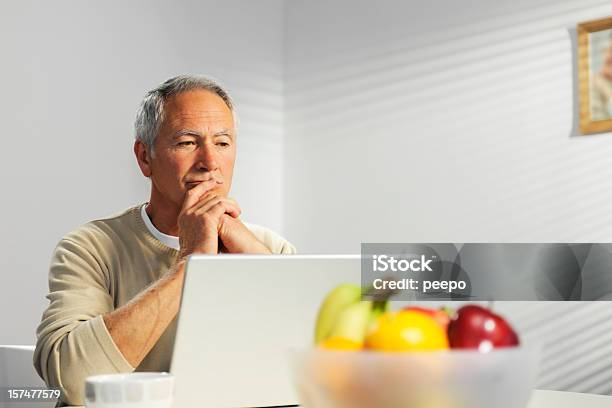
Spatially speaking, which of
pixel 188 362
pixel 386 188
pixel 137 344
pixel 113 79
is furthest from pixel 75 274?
pixel 386 188

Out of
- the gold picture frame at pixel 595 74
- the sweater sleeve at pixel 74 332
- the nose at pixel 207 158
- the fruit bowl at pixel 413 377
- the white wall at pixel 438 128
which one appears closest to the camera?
the fruit bowl at pixel 413 377

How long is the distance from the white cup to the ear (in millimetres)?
1190

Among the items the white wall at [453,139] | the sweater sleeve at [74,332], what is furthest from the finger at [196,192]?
the white wall at [453,139]

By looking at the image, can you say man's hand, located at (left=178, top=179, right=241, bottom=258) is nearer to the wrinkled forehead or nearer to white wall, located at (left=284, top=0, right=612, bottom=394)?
the wrinkled forehead

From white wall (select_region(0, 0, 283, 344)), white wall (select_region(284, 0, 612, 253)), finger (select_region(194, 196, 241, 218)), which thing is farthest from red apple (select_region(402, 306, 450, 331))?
white wall (select_region(0, 0, 283, 344))

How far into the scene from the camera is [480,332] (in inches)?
24.4

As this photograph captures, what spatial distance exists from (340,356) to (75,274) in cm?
124

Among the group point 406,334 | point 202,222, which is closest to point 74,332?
point 202,222

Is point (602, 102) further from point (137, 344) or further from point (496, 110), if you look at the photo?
point (137, 344)

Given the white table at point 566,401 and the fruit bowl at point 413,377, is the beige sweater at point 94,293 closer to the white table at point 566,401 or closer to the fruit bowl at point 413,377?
the white table at point 566,401

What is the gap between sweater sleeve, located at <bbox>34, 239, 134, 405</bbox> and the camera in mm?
1398

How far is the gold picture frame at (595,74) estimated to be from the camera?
2.65 metres

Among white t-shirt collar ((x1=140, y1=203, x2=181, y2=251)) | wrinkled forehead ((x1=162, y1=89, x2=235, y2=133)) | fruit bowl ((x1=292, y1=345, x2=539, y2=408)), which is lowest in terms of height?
fruit bowl ((x1=292, y1=345, x2=539, y2=408))

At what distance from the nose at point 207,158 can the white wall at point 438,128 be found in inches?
54.5
